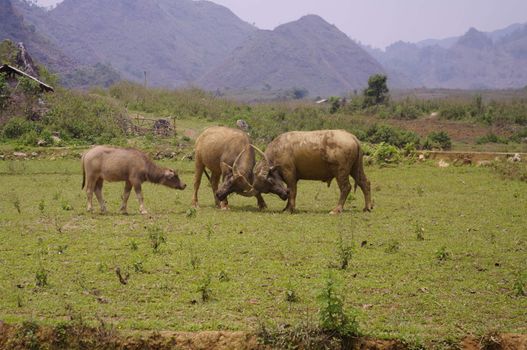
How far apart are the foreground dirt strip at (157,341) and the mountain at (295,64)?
132 meters

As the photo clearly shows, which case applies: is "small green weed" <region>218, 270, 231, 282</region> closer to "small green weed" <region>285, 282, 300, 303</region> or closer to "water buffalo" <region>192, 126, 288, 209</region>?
"small green weed" <region>285, 282, 300, 303</region>

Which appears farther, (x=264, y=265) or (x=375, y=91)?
(x=375, y=91)

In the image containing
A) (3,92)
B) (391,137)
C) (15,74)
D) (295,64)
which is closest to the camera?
(3,92)

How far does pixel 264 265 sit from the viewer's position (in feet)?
30.7

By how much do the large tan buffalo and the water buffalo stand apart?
24cm

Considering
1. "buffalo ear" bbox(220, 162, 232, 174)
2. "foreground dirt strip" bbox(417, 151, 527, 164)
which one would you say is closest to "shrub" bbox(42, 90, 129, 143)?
"foreground dirt strip" bbox(417, 151, 527, 164)

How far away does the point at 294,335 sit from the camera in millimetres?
6934

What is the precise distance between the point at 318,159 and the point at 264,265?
17.5ft

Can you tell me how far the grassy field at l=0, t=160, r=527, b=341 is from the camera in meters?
7.48

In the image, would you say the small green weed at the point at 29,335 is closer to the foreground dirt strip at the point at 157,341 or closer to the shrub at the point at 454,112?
the foreground dirt strip at the point at 157,341

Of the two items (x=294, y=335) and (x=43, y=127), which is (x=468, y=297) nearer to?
(x=294, y=335)

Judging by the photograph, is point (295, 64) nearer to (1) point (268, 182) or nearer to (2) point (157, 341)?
(1) point (268, 182)

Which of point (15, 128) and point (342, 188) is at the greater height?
point (15, 128)

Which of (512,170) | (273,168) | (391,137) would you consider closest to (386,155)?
(512,170)
